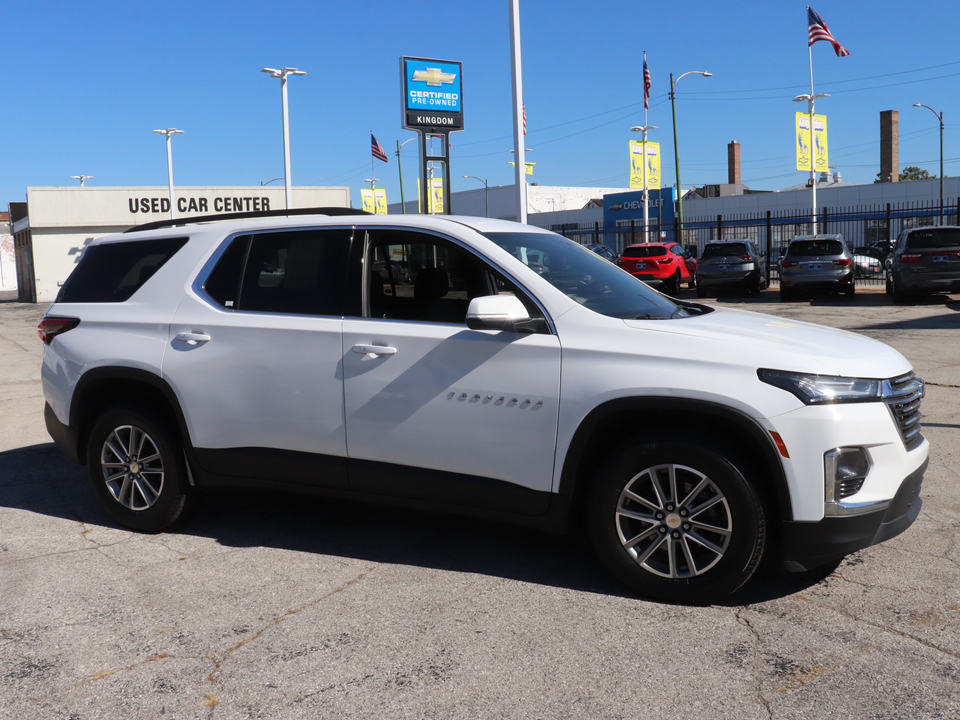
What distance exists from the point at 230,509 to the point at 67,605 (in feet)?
5.46

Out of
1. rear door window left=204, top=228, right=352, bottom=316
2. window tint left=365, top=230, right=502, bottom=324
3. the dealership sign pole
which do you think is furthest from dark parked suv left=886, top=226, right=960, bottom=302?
rear door window left=204, top=228, right=352, bottom=316

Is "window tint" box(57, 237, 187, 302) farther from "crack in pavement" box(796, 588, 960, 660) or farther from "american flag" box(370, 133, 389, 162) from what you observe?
"american flag" box(370, 133, 389, 162)

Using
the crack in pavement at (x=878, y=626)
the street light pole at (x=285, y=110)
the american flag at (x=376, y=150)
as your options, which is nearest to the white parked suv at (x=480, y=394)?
the crack in pavement at (x=878, y=626)

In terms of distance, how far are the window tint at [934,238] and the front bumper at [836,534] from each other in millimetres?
18249

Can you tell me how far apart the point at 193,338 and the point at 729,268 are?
2125 cm

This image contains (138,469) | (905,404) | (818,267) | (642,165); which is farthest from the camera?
(642,165)

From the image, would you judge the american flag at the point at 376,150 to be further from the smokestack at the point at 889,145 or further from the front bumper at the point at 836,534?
the smokestack at the point at 889,145

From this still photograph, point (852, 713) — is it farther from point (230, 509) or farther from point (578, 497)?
point (230, 509)

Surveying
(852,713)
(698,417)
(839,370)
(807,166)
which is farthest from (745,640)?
(807,166)

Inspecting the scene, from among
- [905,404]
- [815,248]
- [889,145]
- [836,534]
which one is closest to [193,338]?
[836,534]

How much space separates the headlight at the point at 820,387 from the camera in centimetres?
374

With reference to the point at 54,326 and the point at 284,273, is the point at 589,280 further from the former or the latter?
the point at 54,326

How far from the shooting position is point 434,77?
23453mm

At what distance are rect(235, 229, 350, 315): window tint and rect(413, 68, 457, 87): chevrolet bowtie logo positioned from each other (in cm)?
1927
